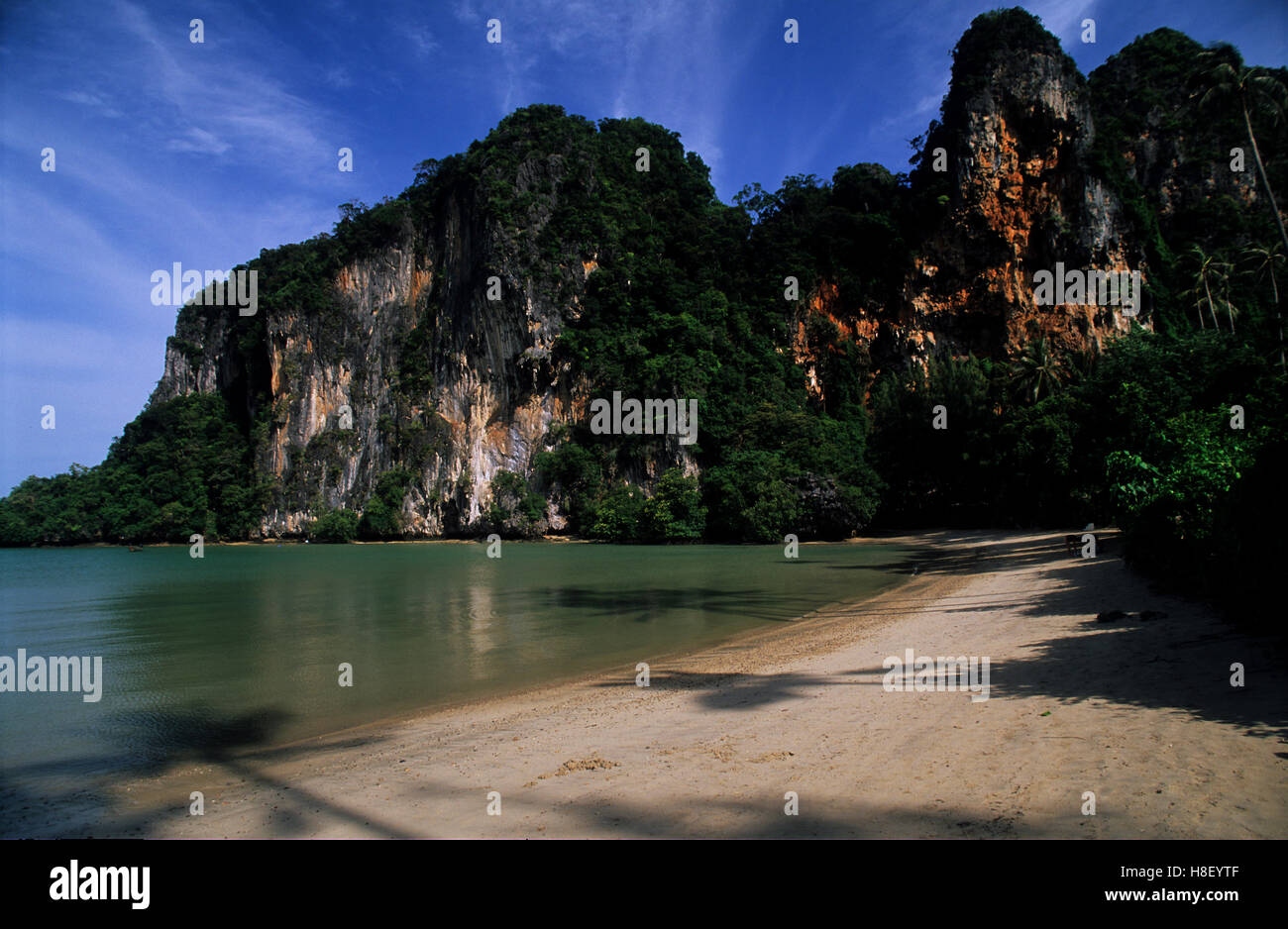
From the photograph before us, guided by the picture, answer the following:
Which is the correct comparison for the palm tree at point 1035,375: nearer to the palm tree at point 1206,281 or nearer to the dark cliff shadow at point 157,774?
the palm tree at point 1206,281

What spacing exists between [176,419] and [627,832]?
311 ft

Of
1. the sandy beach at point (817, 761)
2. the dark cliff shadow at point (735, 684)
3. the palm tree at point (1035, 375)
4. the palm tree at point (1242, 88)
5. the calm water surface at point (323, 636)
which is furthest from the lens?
the palm tree at point (1035, 375)

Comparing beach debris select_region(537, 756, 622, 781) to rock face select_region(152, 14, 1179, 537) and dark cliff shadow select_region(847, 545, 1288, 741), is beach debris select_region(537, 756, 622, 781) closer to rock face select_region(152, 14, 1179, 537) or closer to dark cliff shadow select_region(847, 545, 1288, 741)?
dark cliff shadow select_region(847, 545, 1288, 741)

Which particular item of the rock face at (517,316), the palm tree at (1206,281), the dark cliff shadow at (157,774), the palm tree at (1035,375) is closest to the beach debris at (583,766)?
the dark cliff shadow at (157,774)

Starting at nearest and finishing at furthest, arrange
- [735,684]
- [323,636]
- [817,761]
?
[817,761] → [735,684] → [323,636]

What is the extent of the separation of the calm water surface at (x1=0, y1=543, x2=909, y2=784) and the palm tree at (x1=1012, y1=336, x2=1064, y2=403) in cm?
1801

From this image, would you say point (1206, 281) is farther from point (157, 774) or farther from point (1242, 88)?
point (157, 774)

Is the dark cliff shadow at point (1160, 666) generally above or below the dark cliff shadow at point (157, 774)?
above

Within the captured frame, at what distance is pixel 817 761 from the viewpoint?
4840mm

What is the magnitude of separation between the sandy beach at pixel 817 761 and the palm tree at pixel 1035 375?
3294cm

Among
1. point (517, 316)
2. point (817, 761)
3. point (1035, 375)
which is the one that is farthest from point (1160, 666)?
point (517, 316)

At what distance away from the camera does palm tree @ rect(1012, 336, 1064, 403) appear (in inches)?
1473

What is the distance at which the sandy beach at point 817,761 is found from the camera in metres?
Answer: 3.72

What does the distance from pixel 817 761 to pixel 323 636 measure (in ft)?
37.4
